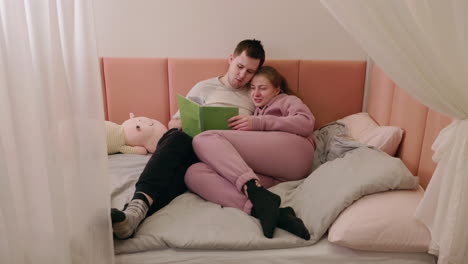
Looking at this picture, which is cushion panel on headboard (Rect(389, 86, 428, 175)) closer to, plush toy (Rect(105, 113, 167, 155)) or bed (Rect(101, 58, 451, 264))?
bed (Rect(101, 58, 451, 264))

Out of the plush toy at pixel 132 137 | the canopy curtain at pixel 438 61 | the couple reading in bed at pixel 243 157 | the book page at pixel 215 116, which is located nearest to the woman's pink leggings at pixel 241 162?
the couple reading in bed at pixel 243 157

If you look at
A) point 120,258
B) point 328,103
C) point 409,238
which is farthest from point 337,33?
point 120,258

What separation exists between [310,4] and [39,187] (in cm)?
168

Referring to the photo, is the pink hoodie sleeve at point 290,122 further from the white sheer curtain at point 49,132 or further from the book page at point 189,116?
the white sheer curtain at point 49,132

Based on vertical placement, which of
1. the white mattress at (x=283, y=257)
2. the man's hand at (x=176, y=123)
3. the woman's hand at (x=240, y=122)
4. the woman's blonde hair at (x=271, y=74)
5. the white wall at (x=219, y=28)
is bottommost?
the white mattress at (x=283, y=257)

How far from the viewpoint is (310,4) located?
194 centimetres

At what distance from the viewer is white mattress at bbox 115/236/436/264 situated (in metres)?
1.04

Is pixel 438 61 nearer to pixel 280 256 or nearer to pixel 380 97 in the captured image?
pixel 280 256

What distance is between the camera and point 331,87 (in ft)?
6.46

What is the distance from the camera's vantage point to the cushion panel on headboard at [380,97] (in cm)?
163

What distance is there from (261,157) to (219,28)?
935 mm

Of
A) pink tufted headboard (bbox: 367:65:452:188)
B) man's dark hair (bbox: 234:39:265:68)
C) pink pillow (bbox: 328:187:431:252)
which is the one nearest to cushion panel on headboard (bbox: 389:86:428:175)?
pink tufted headboard (bbox: 367:65:452:188)

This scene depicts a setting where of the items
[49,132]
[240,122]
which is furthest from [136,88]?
[49,132]

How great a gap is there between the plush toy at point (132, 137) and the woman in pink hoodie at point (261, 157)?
49cm
